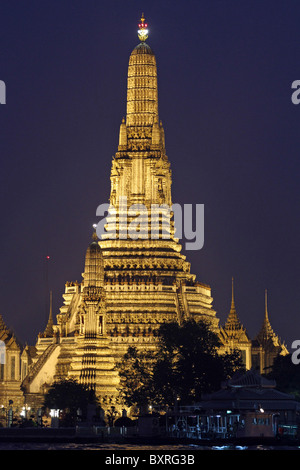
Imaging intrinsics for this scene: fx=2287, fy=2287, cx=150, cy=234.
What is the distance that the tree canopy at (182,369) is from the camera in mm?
185125

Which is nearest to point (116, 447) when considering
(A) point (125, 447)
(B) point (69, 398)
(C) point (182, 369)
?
(A) point (125, 447)

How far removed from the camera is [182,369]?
18662cm

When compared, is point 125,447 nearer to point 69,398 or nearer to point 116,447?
point 116,447

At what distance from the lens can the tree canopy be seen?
607 ft

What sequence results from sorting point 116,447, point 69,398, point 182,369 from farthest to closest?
1. point 69,398
2. point 182,369
3. point 116,447

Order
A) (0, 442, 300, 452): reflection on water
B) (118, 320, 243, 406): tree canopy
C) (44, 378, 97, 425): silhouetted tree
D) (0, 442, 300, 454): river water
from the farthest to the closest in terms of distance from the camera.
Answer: (44, 378, 97, 425): silhouetted tree, (118, 320, 243, 406): tree canopy, (0, 442, 300, 452): reflection on water, (0, 442, 300, 454): river water

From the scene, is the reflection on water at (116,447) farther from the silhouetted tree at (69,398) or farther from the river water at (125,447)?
the silhouetted tree at (69,398)

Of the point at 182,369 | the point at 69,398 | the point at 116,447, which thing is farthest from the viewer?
the point at 69,398

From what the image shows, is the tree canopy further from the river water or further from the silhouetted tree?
the river water

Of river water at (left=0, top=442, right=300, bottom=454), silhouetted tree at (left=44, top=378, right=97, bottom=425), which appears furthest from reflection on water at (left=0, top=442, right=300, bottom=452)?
silhouetted tree at (left=44, top=378, right=97, bottom=425)

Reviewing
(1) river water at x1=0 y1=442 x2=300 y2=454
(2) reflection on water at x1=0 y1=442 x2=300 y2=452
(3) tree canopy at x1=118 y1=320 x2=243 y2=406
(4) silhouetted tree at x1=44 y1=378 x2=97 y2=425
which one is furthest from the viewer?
(4) silhouetted tree at x1=44 y1=378 x2=97 y2=425

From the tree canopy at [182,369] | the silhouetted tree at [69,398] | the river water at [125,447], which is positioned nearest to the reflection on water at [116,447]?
the river water at [125,447]
